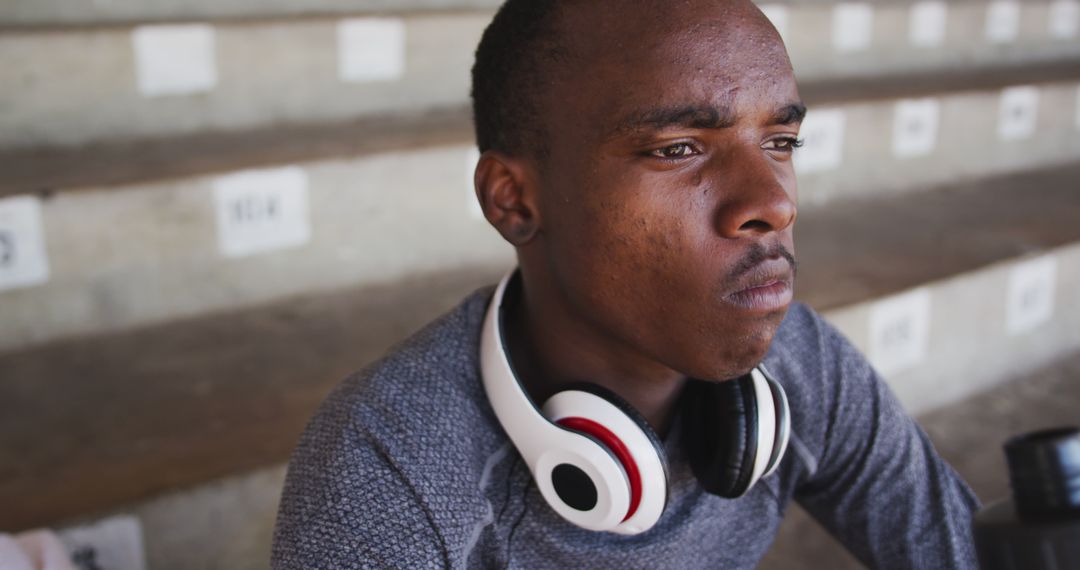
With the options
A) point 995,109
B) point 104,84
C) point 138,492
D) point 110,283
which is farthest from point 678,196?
point 995,109

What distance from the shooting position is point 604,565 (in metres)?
0.78

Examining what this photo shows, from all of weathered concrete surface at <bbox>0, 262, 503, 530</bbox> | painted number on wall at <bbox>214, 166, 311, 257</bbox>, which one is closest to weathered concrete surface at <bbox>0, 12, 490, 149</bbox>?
painted number on wall at <bbox>214, 166, 311, 257</bbox>

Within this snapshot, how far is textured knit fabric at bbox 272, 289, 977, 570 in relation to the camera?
691 millimetres

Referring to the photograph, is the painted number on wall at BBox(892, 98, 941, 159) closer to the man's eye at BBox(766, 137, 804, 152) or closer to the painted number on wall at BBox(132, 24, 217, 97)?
the painted number on wall at BBox(132, 24, 217, 97)

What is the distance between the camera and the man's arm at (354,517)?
677 mm

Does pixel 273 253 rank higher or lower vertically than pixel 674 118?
lower

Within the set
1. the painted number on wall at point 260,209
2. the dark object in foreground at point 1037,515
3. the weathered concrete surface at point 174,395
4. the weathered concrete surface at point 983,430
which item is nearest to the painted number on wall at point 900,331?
the weathered concrete surface at point 983,430

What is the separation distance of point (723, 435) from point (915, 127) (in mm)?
1876

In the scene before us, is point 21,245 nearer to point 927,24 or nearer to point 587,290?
point 587,290

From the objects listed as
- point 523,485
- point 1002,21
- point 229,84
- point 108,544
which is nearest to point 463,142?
point 229,84

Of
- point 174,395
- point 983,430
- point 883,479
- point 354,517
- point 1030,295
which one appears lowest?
point 983,430

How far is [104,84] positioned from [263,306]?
0.45 m

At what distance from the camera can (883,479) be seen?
0.91 m

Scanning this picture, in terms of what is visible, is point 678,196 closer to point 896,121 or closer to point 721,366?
point 721,366
